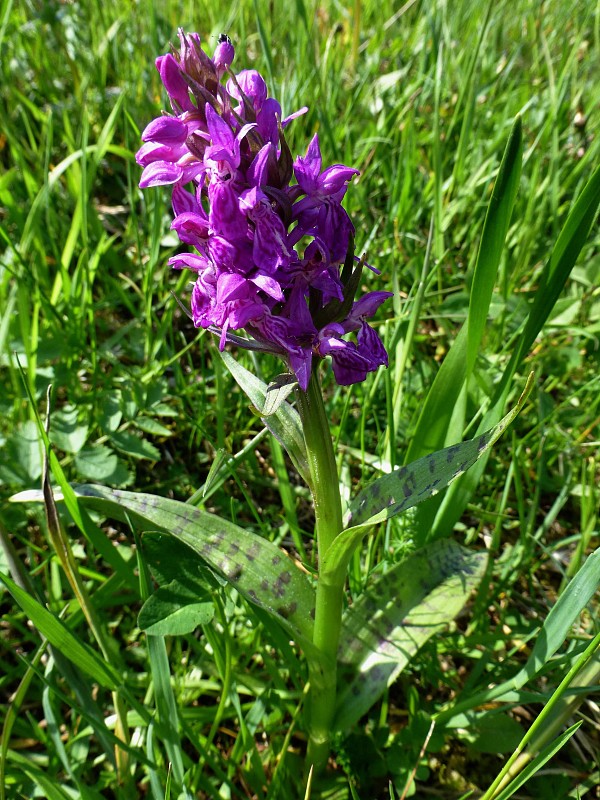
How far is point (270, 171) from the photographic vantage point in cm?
104

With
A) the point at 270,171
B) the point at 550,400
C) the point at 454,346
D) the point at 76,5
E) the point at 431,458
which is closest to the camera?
the point at 270,171

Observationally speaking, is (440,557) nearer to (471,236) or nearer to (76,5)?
(471,236)

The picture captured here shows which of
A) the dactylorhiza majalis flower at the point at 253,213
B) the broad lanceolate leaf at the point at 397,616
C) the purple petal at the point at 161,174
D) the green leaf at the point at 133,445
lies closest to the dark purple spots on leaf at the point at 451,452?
the dactylorhiza majalis flower at the point at 253,213

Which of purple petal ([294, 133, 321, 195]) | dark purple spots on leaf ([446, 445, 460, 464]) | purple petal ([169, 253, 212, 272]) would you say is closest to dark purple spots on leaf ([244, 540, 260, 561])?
dark purple spots on leaf ([446, 445, 460, 464])

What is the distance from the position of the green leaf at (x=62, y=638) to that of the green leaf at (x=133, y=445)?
0.69 m

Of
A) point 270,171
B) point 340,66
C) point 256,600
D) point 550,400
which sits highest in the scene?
point 340,66

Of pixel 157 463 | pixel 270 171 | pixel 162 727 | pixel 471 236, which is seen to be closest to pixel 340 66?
pixel 471 236

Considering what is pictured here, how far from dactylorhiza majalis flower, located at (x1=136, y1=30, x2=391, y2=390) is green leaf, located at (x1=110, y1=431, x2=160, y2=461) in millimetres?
784

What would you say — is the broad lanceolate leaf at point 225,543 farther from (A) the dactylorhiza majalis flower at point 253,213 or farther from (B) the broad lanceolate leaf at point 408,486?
(A) the dactylorhiza majalis flower at point 253,213

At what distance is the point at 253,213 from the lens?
3.29 feet

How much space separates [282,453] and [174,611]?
679mm

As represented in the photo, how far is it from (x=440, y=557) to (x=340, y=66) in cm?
238

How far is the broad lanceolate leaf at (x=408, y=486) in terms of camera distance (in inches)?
41.1

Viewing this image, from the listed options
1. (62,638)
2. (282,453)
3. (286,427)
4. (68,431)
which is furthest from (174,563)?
(68,431)
